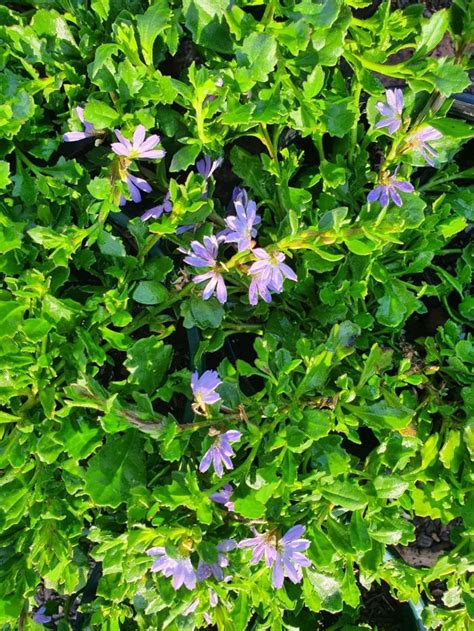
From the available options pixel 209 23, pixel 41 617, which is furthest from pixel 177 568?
pixel 209 23

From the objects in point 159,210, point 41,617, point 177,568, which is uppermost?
point 159,210

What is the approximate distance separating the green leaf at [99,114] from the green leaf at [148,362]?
39 centimetres

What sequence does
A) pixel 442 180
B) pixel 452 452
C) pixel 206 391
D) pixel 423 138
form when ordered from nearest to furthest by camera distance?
pixel 206 391
pixel 423 138
pixel 452 452
pixel 442 180

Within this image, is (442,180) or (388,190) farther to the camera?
(442,180)

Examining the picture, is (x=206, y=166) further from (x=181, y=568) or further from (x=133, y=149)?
(x=181, y=568)

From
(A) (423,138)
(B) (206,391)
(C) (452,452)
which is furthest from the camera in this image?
(C) (452,452)

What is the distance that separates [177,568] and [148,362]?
1.18 ft

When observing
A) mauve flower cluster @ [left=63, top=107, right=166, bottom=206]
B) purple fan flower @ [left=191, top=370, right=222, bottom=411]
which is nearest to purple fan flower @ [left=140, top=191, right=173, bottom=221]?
mauve flower cluster @ [left=63, top=107, right=166, bottom=206]

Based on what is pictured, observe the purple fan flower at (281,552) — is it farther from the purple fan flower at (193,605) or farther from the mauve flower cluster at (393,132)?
the mauve flower cluster at (393,132)

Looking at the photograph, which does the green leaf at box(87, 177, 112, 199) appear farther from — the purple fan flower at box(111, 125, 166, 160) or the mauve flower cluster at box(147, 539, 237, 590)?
the mauve flower cluster at box(147, 539, 237, 590)

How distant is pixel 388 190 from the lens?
1286 millimetres

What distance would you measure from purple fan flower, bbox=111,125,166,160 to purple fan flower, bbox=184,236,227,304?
0.58 feet

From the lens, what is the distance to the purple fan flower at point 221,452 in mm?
1140

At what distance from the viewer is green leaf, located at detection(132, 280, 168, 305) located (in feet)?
4.11
